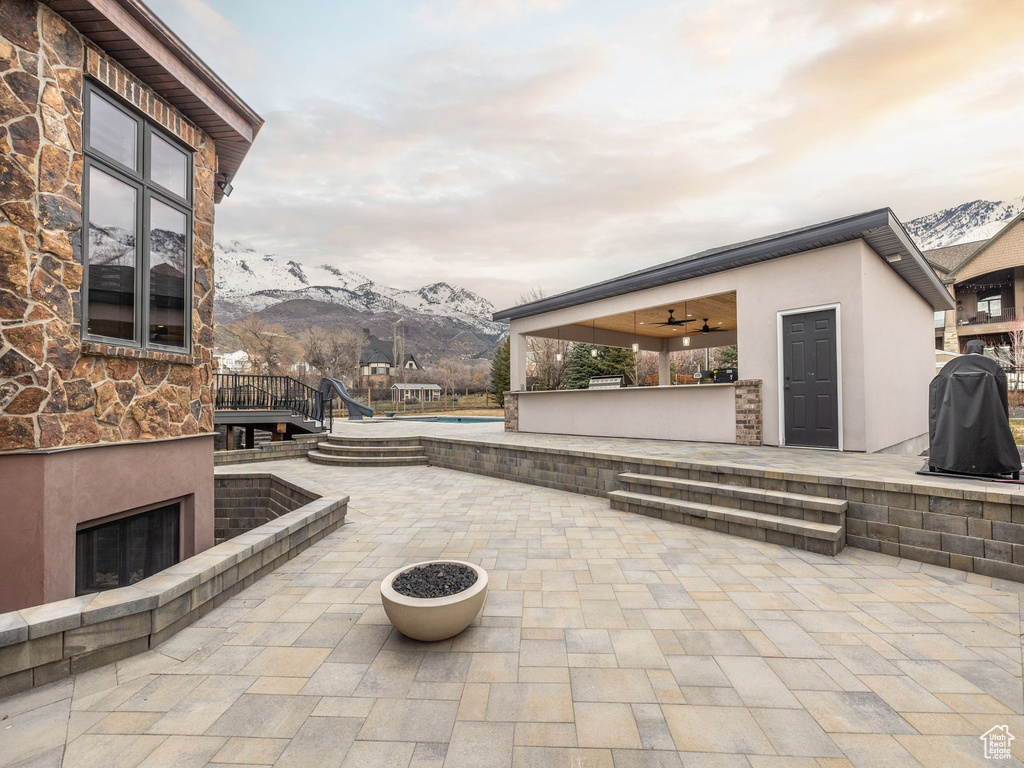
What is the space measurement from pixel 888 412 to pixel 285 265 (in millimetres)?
144589

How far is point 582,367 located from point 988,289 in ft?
71.7

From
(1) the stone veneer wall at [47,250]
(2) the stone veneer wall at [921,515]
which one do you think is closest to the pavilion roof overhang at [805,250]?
(2) the stone veneer wall at [921,515]

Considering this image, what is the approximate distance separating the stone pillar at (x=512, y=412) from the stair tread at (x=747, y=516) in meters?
5.59

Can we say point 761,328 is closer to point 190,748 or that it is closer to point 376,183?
point 190,748

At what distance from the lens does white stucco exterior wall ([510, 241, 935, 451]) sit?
5.92 meters

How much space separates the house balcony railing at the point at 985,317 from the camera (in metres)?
20.1

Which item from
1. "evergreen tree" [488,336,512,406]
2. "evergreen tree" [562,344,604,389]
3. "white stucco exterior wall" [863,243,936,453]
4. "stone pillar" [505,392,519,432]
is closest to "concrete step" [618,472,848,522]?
"white stucco exterior wall" [863,243,936,453]

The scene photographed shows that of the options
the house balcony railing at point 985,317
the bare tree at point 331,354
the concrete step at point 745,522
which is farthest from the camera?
the bare tree at point 331,354

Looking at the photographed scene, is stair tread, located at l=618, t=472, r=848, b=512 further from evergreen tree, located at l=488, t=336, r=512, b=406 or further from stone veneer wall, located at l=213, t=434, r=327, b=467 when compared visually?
evergreen tree, located at l=488, t=336, r=512, b=406

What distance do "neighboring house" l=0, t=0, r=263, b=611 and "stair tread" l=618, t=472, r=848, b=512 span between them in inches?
200

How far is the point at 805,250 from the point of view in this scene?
250 inches

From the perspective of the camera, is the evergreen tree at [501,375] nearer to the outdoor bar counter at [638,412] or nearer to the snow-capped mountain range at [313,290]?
the outdoor bar counter at [638,412]

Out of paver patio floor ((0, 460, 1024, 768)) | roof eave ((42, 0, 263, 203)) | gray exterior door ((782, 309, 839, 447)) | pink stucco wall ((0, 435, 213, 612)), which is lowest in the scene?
paver patio floor ((0, 460, 1024, 768))

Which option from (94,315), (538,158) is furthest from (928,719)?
(538,158)
